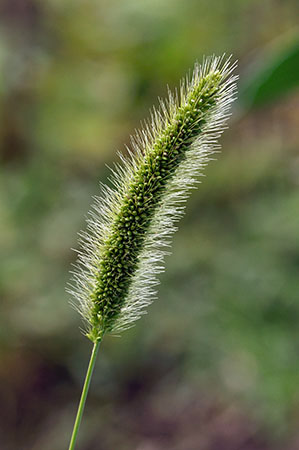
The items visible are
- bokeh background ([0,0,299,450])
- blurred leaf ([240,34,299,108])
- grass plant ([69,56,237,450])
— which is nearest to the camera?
grass plant ([69,56,237,450])

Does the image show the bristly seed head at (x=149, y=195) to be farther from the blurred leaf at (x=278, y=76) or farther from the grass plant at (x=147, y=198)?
the blurred leaf at (x=278, y=76)

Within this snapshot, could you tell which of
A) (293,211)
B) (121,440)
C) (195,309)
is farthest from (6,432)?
(293,211)

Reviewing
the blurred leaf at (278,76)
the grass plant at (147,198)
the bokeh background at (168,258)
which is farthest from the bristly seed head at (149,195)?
the bokeh background at (168,258)

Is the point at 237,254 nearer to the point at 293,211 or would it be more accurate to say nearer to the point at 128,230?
the point at 293,211

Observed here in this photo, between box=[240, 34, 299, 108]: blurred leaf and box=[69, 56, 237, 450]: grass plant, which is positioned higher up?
box=[240, 34, 299, 108]: blurred leaf

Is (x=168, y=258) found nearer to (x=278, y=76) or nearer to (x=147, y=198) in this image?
(x=278, y=76)

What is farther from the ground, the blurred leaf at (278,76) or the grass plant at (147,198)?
the blurred leaf at (278,76)

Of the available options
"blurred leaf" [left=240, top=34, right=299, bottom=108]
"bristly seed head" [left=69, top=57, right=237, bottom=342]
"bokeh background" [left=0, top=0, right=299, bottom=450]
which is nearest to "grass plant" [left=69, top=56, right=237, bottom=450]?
"bristly seed head" [left=69, top=57, right=237, bottom=342]

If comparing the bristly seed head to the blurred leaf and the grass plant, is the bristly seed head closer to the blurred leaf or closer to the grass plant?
the grass plant
